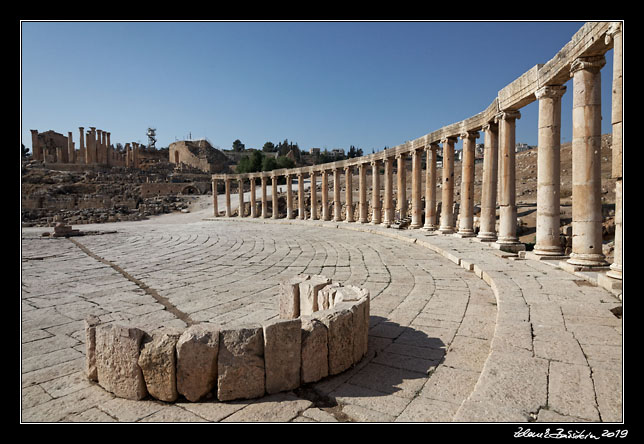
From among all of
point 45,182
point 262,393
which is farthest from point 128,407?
point 45,182

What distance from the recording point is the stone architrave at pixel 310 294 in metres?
4.66

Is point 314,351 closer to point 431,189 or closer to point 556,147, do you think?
point 556,147

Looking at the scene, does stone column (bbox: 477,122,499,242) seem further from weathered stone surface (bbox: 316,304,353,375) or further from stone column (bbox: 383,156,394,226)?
weathered stone surface (bbox: 316,304,353,375)

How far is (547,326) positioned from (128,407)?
419cm

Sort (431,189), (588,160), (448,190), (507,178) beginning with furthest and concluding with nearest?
(431,189) < (448,190) < (507,178) < (588,160)

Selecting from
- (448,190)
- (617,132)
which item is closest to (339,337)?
(617,132)

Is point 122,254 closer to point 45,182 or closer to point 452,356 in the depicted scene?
Answer: point 452,356

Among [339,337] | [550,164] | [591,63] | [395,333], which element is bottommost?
[395,333]

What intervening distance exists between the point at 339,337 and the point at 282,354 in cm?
59

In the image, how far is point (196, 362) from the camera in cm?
294

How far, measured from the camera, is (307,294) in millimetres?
4742

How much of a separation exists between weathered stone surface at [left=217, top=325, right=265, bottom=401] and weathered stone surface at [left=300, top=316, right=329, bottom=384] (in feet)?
1.23

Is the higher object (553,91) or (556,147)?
(553,91)

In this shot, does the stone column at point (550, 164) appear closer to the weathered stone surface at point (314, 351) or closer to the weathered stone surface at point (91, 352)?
the weathered stone surface at point (314, 351)
